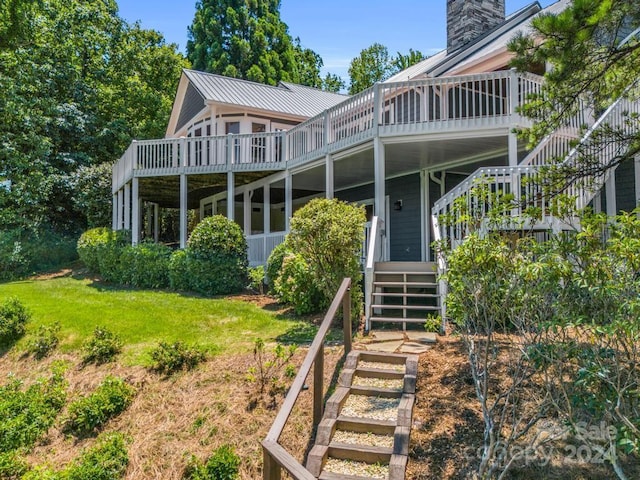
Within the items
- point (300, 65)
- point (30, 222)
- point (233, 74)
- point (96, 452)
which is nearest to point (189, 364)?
point (96, 452)

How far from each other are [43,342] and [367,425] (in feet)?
19.4

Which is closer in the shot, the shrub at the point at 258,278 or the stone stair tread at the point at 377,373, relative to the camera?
the stone stair tread at the point at 377,373

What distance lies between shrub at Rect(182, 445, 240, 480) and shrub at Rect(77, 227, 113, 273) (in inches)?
A: 447

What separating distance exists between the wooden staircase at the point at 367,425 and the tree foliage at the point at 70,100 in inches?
650

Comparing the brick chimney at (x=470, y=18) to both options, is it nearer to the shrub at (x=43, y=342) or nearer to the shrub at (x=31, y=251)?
the shrub at (x=43, y=342)

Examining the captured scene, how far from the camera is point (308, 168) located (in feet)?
40.5

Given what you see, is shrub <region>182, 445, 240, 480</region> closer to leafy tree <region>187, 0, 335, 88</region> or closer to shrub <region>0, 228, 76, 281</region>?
shrub <region>0, 228, 76, 281</region>

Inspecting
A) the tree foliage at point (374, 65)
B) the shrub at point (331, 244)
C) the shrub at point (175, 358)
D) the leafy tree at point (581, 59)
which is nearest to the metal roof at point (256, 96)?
the shrub at point (331, 244)

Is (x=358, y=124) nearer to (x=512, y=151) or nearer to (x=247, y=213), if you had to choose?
(x=512, y=151)

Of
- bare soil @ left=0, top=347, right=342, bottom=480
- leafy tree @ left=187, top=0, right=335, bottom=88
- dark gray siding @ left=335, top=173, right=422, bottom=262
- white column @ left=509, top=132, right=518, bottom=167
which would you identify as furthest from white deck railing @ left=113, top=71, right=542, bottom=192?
leafy tree @ left=187, top=0, right=335, bottom=88

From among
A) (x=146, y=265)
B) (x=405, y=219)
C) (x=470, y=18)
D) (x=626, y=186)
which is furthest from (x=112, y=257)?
(x=626, y=186)

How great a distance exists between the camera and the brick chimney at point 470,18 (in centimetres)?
1330

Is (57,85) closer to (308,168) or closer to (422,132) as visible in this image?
(308,168)

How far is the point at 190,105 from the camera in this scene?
1859 cm
